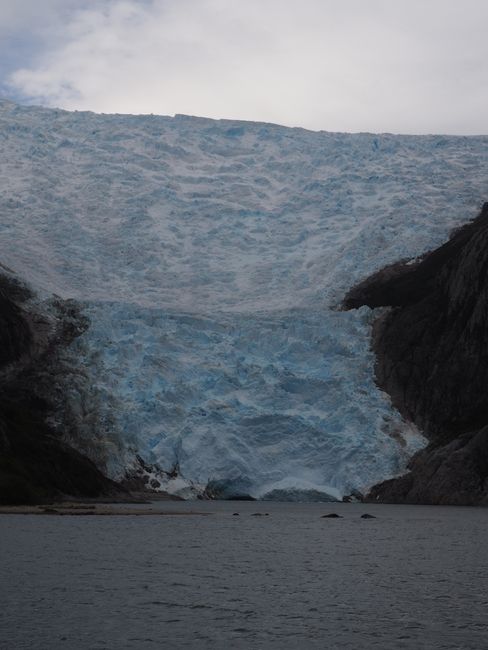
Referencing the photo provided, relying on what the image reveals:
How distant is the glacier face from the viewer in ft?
214

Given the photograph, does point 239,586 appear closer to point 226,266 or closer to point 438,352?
point 438,352

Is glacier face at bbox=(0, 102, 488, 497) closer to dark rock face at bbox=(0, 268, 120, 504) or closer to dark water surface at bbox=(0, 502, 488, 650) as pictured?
dark rock face at bbox=(0, 268, 120, 504)

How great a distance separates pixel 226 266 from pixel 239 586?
209 feet

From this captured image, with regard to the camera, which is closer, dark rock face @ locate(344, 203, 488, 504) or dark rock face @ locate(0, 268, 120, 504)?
dark rock face @ locate(0, 268, 120, 504)

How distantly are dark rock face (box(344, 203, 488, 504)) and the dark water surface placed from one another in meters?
18.0

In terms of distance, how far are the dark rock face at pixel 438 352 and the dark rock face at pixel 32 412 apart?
18719 millimetres

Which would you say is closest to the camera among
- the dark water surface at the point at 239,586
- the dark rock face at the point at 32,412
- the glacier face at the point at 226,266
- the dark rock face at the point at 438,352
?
the dark water surface at the point at 239,586

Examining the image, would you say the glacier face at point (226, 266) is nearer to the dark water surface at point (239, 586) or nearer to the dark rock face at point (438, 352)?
the dark rock face at point (438, 352)

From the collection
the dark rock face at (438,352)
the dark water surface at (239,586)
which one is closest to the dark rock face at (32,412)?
the dark water surface at (239,586)

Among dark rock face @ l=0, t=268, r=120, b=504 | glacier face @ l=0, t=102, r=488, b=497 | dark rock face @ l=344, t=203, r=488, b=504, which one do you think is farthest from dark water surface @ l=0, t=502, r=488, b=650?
glacier face @ l=0, t=102, r=488, b=497

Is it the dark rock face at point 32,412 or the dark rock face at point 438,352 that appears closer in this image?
the dark rock face at point 32,412

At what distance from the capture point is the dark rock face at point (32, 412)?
5448 cm

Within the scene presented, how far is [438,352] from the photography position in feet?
234

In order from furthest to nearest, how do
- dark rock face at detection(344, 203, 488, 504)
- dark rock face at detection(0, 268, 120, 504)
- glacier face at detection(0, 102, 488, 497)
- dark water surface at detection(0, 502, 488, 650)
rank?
glacier face at detection(0, 102, 488, 497), dark rock face at detection(344, 203, 488, 504), dark rock face at detection(0, 268, 120, 504), dark water surface at detection(0, 502, 488, 650)
